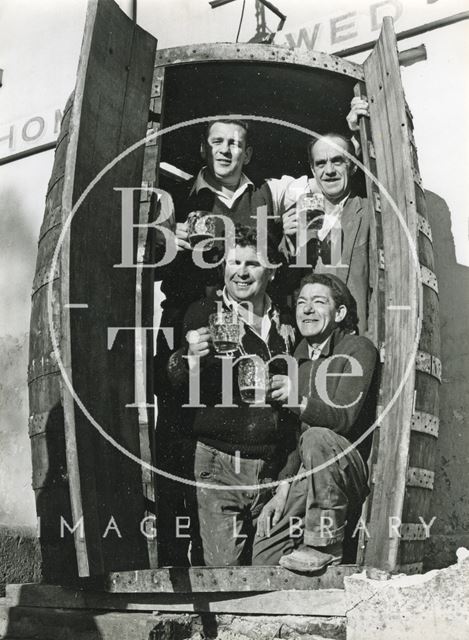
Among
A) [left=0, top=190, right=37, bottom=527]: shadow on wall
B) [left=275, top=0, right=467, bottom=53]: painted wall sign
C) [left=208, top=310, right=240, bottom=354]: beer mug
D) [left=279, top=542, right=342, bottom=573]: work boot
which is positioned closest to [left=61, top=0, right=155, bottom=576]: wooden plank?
[left=208, top=310, right=240, bottom=354]: beer mug

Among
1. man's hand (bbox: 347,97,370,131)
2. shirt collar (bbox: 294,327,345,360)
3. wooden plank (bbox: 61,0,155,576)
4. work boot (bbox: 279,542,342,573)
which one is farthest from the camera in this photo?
man's hand (bbox: 347,97,370,131)

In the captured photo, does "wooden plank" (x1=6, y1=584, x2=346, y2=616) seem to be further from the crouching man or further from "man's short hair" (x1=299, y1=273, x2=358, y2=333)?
"man's short hair" (x1=299, y1=273, x2=358, y2=333)

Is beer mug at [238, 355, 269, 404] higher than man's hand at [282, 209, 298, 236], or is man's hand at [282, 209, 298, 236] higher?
man's hand at [282, 209, 298, 236]

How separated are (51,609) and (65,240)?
1758 mm

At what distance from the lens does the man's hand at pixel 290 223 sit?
205 inches

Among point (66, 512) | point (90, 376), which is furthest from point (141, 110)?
point (66, 512)

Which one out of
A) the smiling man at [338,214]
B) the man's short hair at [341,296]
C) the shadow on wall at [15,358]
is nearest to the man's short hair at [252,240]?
the smiling man at [338,214]

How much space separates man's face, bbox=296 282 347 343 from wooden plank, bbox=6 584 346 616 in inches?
52.3

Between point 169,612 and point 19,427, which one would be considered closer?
point 169,612

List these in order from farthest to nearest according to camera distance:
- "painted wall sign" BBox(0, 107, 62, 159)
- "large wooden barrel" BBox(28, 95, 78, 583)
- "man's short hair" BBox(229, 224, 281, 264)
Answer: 1. "painted wall sign" BBox(0, 107, 62, 159)
2. "man's short hair" BBox(229, 224, 281, 264)
3. "large wooden barrel" BBox(28, 95, 78, 583)

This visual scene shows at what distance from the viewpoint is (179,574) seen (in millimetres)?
4172

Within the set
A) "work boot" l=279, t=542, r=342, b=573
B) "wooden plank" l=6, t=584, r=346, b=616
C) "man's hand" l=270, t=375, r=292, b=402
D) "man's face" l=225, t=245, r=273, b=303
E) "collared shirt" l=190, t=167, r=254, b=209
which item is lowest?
"wooden plank" l=6, t=584, r=346, b=616

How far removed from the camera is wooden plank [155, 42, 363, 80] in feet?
16.1

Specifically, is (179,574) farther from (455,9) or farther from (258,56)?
(455,9)
